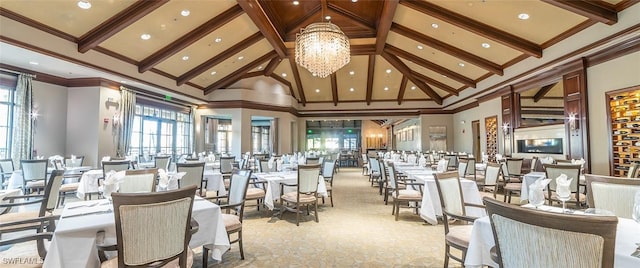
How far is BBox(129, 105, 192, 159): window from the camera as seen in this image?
31.0 feet

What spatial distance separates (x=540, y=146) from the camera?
803 cm

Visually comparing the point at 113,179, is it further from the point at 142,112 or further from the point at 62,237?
the point at 142,112

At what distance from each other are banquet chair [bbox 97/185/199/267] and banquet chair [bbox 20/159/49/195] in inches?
186

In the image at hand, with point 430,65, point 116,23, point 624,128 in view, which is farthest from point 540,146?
point 116,23

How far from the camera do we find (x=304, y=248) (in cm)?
348

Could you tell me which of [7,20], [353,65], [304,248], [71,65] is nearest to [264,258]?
[304,248]

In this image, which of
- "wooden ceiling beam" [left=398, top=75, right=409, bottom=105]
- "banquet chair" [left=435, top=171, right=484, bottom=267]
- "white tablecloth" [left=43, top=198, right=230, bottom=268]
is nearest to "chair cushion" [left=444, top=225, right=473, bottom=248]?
"banquet chair" [left=435, top=171, right=484, bottom=267]

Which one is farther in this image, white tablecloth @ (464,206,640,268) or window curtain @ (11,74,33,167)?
window curtain @ (11,74,33,167)

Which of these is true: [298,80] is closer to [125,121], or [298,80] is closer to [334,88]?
[334,88]

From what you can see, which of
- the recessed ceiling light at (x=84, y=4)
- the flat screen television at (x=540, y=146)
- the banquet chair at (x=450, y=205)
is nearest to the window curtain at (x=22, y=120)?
the recessed ceiling light at (x=84, y=4)

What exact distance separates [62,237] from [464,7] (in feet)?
23.3

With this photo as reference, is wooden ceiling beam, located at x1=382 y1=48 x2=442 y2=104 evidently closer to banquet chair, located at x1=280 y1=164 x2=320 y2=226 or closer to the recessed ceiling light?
banquet chair, located at x1=280 y1=164 x2=320 y2=226

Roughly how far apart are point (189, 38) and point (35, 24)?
2.77 meters

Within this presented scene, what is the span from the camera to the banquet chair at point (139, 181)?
10.2 ft
